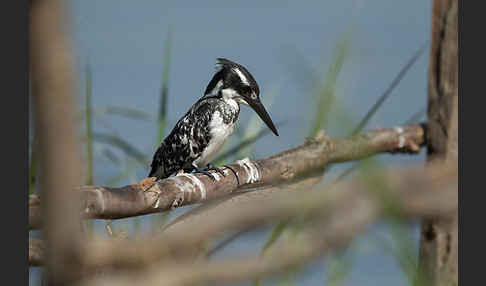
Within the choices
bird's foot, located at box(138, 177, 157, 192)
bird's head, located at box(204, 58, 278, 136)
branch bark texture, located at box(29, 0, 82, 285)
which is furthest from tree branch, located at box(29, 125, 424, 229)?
branch bark texture, located at box(29, 0, 82, 285)

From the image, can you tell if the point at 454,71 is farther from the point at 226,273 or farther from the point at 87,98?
the point at 226,273

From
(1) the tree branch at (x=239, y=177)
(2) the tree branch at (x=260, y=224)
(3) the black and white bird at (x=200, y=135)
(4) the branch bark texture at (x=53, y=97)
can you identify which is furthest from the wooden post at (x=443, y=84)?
(4) the branch bark texture at (x=53, y=97)

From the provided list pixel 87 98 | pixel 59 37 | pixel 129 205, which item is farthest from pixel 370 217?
pixel 87 98

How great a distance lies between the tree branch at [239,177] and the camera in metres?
0.91

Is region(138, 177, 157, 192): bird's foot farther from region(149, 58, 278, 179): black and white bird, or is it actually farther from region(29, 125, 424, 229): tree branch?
region(149, 58, 278, 179): black and white bird

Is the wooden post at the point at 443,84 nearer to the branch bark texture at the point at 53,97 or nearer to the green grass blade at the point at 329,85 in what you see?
the green grass blade at the point at 329,85

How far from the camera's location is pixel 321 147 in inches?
71.2

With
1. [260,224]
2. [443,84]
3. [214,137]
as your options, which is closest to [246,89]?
[214,137]

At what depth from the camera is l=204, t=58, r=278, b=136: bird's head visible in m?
1.82

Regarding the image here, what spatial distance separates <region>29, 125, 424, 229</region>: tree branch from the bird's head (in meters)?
0.15

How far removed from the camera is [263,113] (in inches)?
71.6

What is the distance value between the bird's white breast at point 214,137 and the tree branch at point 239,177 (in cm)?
28

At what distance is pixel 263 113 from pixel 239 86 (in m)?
0.12

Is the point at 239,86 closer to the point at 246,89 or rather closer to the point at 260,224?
the point at 246,89
